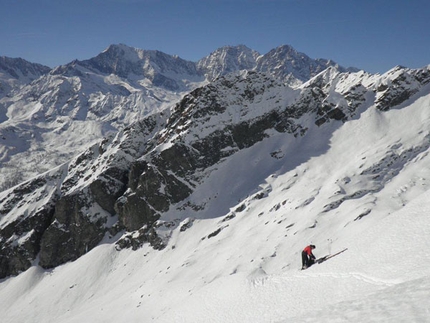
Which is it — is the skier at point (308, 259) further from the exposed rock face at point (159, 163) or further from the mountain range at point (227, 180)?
the exposed rock face at point (159, 163)

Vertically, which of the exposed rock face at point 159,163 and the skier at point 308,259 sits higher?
the exposed rock face at point 159,163

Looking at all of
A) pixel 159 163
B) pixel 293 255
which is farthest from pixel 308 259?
pixel 159 163

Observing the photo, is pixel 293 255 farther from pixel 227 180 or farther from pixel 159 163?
pixel 159 163

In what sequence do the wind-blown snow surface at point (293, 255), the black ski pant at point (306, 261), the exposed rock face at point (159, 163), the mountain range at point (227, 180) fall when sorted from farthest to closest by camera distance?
1. the exposed rock face at point (159, 163)
2. the mountain range at point (227, 180)
3. the black ski pant at point (306, 261)
4. the wind-blown snow surface at point (293, 255)

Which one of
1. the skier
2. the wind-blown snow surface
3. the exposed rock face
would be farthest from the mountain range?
the skier

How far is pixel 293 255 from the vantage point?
48781mm

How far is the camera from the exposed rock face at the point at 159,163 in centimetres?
8469

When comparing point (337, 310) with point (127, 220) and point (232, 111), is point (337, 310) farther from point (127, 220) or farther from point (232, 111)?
point (232, 111)

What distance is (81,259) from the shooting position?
83.6 m

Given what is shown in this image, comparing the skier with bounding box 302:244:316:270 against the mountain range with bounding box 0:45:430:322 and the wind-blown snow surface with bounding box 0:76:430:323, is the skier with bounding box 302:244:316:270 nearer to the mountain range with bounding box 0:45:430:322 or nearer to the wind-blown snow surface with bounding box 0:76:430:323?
the wind-blown snow surface with bounding box 0:76:430:323

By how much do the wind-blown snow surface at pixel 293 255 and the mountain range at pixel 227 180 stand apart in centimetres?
43

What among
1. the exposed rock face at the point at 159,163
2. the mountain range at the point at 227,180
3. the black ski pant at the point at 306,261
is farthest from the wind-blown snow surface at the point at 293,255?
the exposed rock face at the point at 159,163

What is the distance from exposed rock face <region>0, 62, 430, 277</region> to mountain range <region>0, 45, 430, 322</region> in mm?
314

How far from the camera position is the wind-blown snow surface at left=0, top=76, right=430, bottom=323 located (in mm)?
13711
